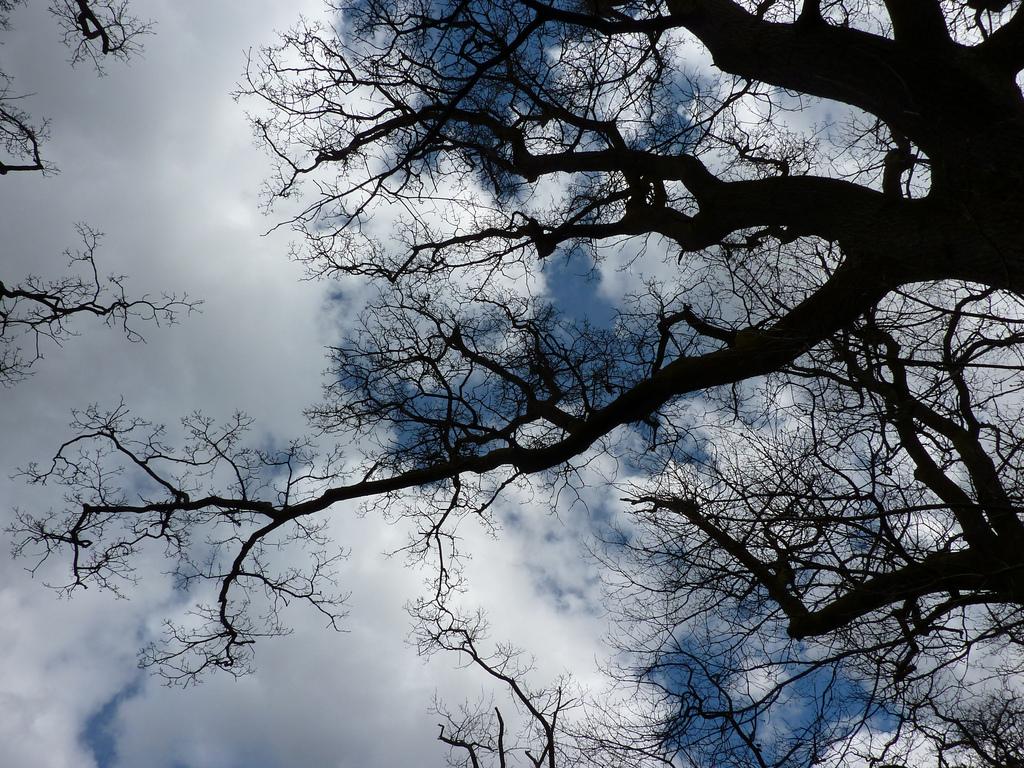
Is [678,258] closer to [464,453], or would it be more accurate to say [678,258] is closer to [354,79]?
[464,453]

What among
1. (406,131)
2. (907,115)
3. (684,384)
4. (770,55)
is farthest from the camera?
(406,131)

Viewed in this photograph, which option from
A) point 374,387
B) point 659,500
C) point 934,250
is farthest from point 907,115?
point 374,387

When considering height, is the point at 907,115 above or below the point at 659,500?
above

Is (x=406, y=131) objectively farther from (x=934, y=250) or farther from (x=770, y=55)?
(x=934, y=250)

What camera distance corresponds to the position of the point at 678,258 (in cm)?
602

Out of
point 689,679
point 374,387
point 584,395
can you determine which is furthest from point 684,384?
point 374,387

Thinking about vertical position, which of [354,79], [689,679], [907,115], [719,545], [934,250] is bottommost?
[689,679]

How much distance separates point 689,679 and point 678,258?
360 centimetres

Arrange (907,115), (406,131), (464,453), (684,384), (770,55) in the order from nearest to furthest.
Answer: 1. (907,115)
2. (770,55)
3. (684,384)
4. (406,131)
5. (464,453)

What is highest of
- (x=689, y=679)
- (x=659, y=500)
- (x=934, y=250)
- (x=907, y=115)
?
(x=907, y=115)

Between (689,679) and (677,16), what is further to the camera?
(689,679)

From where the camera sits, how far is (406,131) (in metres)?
5.84

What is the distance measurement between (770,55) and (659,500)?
3167mm

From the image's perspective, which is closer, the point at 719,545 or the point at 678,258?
the point at 719,545
